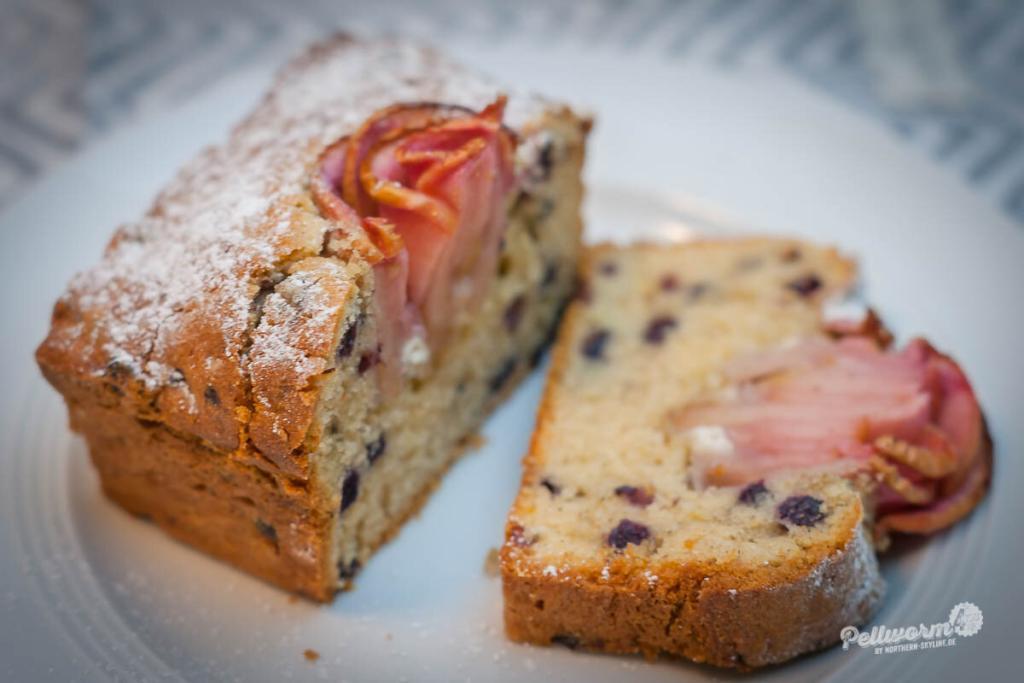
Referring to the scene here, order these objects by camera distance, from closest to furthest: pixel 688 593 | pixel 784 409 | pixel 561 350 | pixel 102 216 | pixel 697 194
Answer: pixel 688 593
pixel 784 409
pixel 561 350
pixel 102 216
pixel 697 194

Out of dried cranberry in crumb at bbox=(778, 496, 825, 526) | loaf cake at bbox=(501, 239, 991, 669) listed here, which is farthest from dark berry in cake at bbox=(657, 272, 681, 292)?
dried cranberry in crumb at bbox=(778, 496, 825, 526)

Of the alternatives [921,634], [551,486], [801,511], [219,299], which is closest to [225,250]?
[219,299]

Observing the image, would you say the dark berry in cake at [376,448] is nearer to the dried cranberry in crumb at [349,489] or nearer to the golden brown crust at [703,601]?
the dried cranberry in crumb at [349,489]

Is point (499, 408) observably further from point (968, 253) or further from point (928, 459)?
point (968, 253)

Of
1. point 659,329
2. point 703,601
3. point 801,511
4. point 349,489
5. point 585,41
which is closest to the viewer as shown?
point 703,601

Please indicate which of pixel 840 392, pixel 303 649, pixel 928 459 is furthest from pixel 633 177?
pixel 303 649

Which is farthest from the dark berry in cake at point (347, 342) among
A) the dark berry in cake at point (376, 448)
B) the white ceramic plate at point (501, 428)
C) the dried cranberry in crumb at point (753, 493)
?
the dried cranberry in crumb at point (753, 493)

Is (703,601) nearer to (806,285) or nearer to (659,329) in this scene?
(659,329)
